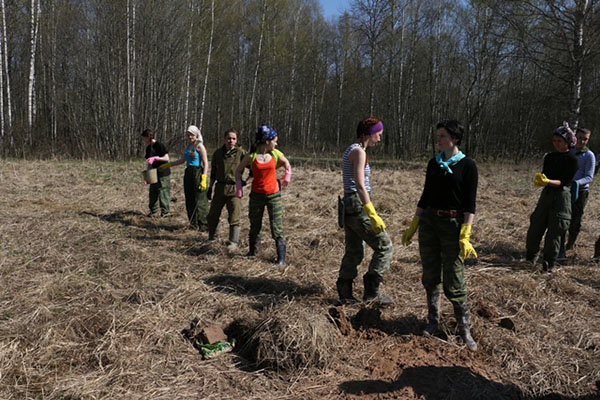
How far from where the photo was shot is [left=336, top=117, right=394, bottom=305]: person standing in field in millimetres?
3793

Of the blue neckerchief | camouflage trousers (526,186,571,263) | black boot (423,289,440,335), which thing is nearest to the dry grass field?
black boot (423,289,440,335)

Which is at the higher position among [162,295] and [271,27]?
[271,27]

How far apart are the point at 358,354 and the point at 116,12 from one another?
56.7 ft

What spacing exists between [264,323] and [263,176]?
7.29 ft

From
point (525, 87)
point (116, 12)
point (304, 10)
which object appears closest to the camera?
point (116, 12)

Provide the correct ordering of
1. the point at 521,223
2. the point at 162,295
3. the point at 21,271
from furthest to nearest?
the point at 521,223 < the point at 21,271 < the point at 162,295

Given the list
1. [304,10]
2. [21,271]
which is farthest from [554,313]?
[304,10]

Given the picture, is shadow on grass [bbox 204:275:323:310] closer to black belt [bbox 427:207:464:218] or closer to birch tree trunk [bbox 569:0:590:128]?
black belt [bbox 427:207:464:218]

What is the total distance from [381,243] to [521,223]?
17.1 feet

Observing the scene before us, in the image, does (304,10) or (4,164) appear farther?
(304,10)

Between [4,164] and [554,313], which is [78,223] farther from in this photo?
[4,164]

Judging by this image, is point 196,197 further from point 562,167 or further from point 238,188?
point 562,167

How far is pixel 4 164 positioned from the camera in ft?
42.1

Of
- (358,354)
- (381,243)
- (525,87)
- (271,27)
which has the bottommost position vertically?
(358,354)
